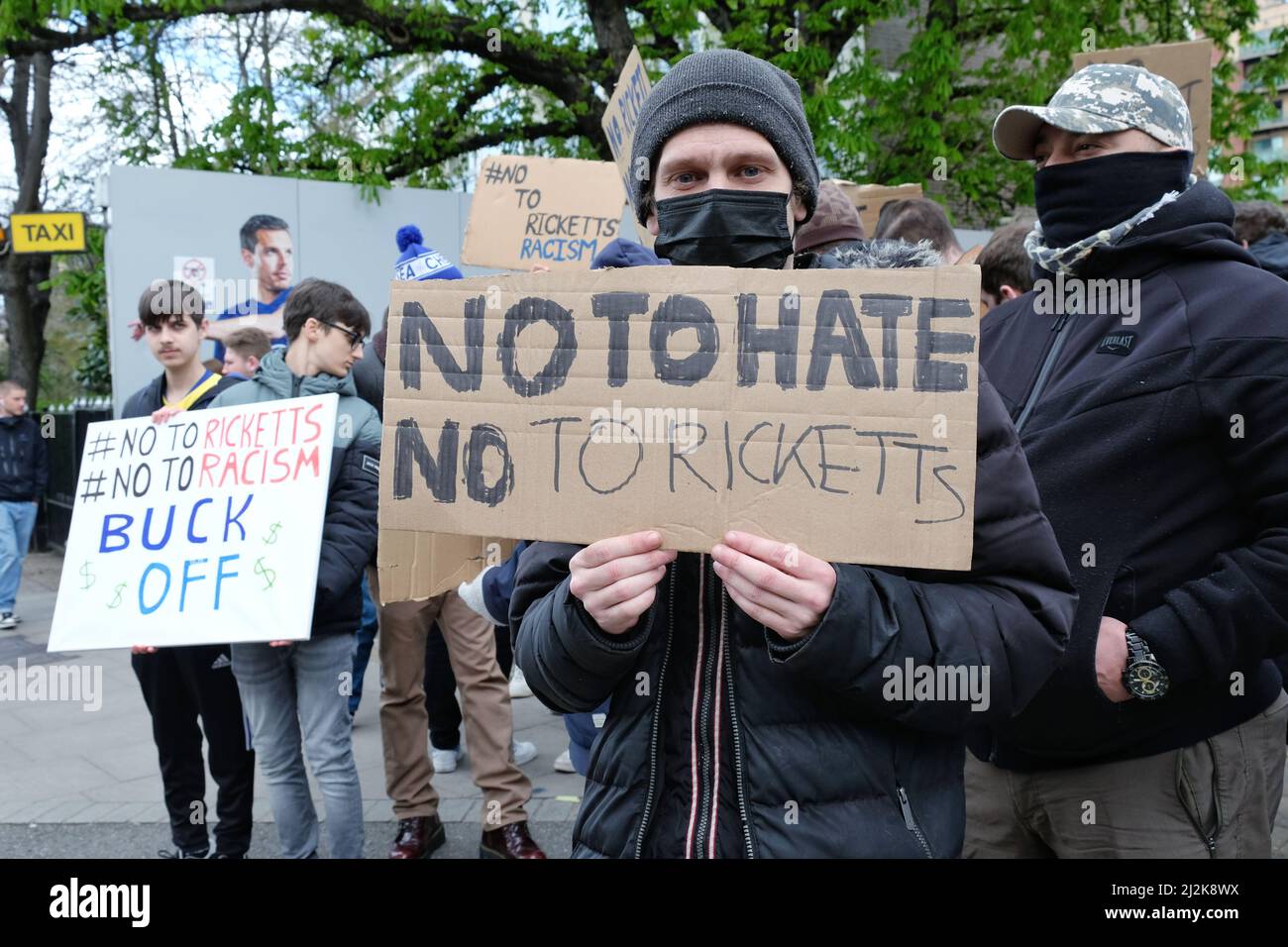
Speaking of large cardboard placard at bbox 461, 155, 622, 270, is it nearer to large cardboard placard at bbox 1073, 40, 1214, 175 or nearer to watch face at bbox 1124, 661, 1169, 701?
large cardboard placard at bbox 1073, 40, 1214, 175

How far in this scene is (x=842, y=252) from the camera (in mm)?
1680

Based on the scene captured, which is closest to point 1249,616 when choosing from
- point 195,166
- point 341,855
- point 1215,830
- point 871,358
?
point 1215,830

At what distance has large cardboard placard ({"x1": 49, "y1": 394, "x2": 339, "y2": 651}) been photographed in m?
3.22

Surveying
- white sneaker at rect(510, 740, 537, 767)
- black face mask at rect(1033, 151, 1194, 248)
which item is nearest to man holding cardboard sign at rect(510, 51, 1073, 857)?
black face mask at rect(1033, 151, 1194, 248)

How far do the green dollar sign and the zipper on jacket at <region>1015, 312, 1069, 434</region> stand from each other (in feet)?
7.27

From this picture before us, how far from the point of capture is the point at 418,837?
4.24m

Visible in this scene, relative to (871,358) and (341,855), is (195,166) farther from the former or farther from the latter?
(871,358)

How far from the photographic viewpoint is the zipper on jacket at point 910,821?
1532 mm

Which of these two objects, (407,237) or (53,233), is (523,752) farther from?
(53,233)

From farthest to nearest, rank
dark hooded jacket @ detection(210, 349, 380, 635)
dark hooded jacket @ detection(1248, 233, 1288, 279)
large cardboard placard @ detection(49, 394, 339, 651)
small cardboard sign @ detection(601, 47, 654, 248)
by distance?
1. small cardboard sign @ detection(601, 47, 654, 248)
2. dark hooded jacket @ detection(1248, 233, 1288, 279)
3. dark hooded jacket @ detection(210, 349, 380, 635)
4. large cardboard placard @ detection(49, 394, 339, 651)

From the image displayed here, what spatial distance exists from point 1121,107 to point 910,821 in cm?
154

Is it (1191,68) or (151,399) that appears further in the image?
(1191,68)

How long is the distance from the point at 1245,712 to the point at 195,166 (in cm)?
1260

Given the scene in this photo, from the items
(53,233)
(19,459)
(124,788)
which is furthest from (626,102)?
(53,233)
